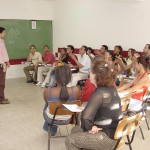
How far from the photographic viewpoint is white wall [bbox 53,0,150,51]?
6831mm

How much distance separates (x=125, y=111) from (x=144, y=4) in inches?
166

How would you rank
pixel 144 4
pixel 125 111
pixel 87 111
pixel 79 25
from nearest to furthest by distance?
pixel 87 111 < pixel 125 111 < pixel 144 4 < pixel 79 25

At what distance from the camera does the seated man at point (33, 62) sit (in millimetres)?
8422

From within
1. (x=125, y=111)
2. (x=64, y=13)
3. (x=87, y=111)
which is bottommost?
(x=125, y=111)

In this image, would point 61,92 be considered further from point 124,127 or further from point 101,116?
point 124,127

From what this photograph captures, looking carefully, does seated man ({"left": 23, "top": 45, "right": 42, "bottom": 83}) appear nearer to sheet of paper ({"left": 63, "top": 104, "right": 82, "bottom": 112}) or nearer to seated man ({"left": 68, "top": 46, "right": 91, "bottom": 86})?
seated man ({"left": 68, "top": 46, "right": 91, "bottom": 86})

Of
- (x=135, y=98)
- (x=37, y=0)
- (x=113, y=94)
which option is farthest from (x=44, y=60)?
(x=113, y=94)

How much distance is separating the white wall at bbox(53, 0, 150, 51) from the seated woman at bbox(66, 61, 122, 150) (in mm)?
4609

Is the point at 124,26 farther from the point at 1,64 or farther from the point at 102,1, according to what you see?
the point at 1,64

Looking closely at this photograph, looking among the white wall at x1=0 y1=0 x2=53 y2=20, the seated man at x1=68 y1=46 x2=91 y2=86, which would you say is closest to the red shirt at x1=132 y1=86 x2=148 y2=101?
the seated man at x1=68 y1=46 x2=91 y2=86

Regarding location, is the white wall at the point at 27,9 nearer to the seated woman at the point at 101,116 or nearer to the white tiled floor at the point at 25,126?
the white tiled floor at the point at 25,126

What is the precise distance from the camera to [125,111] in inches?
128

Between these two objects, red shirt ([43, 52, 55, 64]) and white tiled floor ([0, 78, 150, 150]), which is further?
red shirt ([43, 52, 55, 64])

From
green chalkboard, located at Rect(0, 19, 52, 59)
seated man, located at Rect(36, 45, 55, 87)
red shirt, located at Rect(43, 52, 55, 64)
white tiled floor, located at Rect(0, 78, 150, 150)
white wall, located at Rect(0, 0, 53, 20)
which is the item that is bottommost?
white tiled floor, located at Rect(0, 78, 150, 150)
